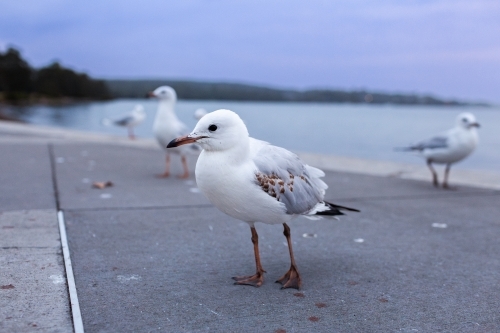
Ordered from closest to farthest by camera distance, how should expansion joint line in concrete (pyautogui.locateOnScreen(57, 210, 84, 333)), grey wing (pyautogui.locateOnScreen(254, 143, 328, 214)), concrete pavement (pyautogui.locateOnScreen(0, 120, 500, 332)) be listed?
expansion joint line in concrete (pyautogui.locateOnScreen(57, 210, 84, 333)), concrete pavement (pyautogui.locateOnScreen(0, 120, 500, 332)), grey wing (pyautogui.locateOnScreen(254, 143, 328, 214))

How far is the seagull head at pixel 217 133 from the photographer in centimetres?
348

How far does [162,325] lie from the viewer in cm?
299

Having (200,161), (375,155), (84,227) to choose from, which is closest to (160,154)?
(84,227)

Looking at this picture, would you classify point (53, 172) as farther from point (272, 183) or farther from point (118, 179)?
point (272, 183)

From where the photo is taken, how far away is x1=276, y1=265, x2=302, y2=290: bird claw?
3.69 metres

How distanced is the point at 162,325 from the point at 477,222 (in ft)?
13.3

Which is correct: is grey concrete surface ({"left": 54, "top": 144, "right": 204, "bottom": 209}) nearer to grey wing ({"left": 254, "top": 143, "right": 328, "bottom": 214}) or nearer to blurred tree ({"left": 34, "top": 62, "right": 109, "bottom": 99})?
grey wing ({"left": 254, "top": 143, "right": 328, "bottom": 214})

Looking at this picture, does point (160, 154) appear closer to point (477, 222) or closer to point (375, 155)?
point (477, 222)

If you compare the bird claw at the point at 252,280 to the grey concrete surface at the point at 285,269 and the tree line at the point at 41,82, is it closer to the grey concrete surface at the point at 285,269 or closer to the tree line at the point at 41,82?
the grey concrete surface at the point at 285,269

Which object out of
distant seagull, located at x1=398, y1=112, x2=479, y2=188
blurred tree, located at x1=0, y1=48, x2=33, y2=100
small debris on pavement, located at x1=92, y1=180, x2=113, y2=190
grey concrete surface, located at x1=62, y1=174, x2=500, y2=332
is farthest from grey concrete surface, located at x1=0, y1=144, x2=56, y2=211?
blurred tree, located at x1=0, y1=48, x2=33, y2=100

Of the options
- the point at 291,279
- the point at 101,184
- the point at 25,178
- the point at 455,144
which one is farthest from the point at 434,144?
the point at 25,178

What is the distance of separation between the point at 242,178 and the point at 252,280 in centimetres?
80

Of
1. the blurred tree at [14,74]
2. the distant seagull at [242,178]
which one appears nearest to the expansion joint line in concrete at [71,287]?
the distant seagull at [242,178]

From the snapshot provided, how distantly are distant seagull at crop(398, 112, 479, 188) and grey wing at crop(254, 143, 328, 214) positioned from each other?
4.71 metres
